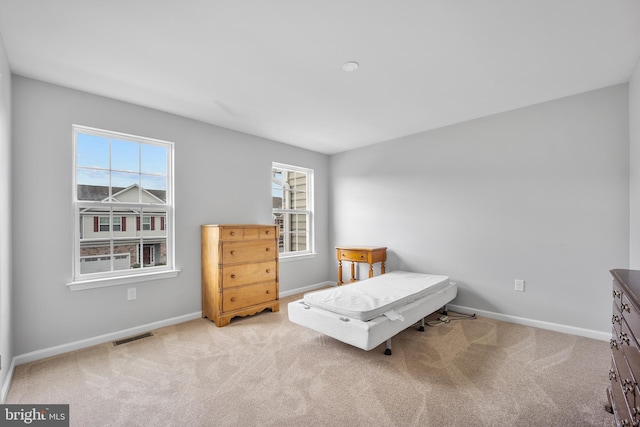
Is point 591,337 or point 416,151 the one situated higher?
point 416,151

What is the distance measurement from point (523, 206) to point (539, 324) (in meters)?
1.25

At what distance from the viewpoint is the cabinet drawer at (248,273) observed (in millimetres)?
3261

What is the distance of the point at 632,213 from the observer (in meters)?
2.56

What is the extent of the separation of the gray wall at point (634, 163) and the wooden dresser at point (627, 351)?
119 cm

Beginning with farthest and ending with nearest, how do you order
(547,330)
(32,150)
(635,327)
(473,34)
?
(547,330) < (32,150) < (473,34) < (635,327)

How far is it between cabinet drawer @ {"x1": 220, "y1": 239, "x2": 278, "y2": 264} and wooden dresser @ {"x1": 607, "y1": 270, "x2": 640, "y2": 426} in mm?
3052

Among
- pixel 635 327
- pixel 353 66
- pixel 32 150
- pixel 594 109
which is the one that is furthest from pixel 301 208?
pixel 635 327

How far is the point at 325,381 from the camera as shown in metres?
2.11

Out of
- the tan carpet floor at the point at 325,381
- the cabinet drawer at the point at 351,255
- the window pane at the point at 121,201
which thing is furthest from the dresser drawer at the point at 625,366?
the window pane at the point at 121,201

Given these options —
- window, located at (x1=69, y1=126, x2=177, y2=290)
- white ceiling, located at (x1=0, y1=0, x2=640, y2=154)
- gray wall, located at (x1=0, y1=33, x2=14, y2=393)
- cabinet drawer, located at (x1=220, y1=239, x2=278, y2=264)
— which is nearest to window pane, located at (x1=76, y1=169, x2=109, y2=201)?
window, located at (x1=69, y1=126, x2=177, y2=290)

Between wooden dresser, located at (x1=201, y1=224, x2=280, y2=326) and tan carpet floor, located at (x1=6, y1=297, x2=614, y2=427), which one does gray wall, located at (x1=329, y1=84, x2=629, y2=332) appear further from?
wooden dresser, located at (x1=201, y1=224, x2=280, y2=326)

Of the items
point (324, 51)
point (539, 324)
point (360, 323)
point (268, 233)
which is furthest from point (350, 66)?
point (539, 324)

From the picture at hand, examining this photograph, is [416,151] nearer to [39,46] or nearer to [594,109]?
[594,109]

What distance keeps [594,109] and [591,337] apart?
2.17 m
